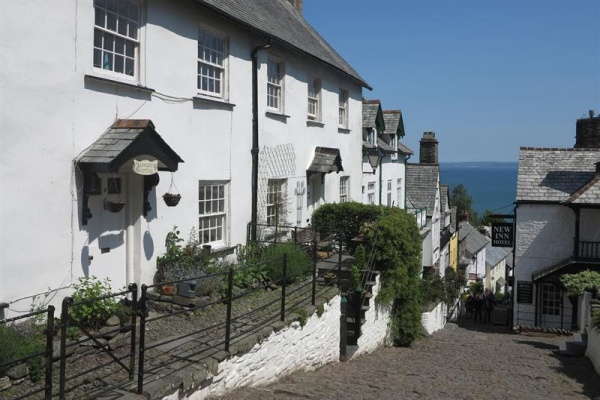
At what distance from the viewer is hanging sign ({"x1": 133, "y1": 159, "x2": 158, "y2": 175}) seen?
370 inches

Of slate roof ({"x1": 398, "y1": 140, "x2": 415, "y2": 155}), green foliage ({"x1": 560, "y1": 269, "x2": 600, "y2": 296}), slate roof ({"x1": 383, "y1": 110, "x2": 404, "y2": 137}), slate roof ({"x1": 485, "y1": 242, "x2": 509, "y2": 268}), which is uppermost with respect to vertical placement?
slate roof ({"x1": 383, "y1": 110, "x2": 404, "y2": 137})

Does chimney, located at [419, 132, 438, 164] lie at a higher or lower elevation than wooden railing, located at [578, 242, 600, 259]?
higher

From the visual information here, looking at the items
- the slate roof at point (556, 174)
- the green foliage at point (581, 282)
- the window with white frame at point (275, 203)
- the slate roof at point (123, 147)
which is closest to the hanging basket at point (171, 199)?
the slate roof at point (123, 147)

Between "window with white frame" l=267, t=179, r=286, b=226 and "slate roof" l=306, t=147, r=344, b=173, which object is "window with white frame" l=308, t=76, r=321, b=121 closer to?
"slate roof" l=306, t=147, r=344, b=173

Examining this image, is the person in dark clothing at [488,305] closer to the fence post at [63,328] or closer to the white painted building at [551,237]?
the white painted building at [551,237]

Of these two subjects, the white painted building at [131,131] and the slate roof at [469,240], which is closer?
the white painted building at [131,131]

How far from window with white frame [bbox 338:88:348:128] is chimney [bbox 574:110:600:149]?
14249 mm

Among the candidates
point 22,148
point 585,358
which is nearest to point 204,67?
point 22,148

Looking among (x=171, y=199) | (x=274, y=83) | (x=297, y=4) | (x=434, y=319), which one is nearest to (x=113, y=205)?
(x=171, y=199)

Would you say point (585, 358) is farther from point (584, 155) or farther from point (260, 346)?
point (584, 155)

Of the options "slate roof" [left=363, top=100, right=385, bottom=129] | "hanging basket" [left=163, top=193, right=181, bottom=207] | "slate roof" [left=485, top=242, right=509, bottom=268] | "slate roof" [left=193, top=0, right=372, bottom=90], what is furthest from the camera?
"slate roof" [left=485, top=242, right=509, bottom=268]

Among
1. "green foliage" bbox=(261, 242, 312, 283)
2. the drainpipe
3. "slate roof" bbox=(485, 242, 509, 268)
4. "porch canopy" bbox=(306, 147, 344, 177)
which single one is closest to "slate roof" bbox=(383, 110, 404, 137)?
"porch canopy" bbox=(306, 147, 344, 177)

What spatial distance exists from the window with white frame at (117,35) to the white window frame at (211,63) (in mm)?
1990

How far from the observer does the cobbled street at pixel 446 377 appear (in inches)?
358
